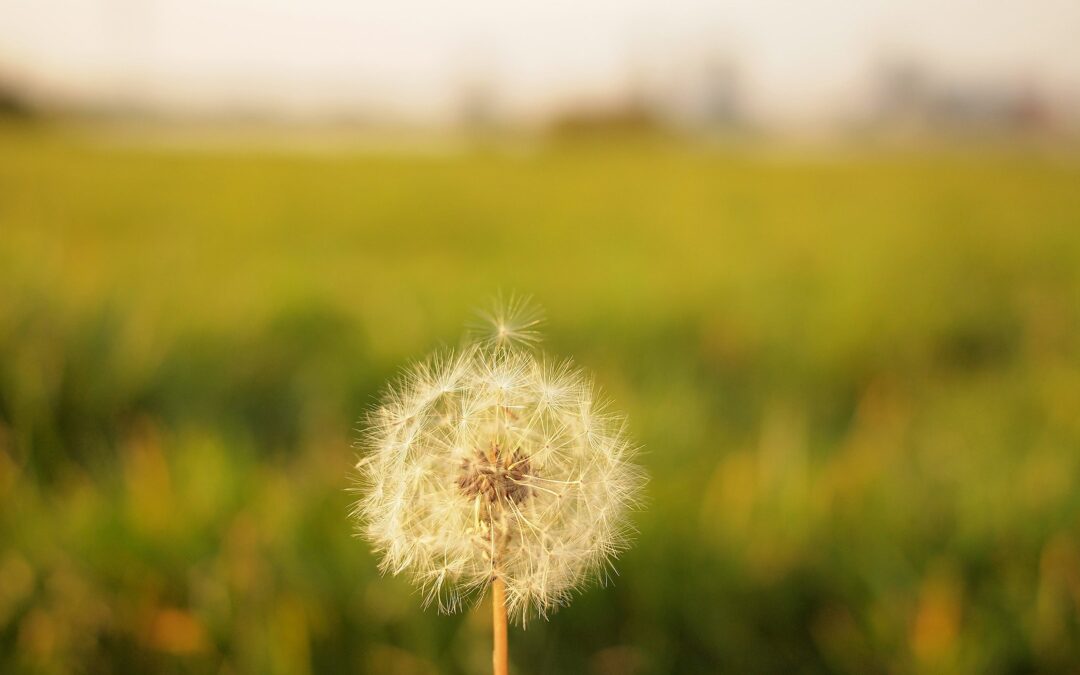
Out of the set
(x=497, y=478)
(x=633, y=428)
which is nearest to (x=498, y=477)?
(x=497, y=478)

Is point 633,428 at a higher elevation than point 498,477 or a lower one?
lower

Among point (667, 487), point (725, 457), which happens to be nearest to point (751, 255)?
point (725, 457)

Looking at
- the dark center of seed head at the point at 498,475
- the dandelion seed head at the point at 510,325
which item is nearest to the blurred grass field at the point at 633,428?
the dandelion seed head at the point at 510,325

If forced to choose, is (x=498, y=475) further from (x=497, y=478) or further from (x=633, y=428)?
(x=633, y=428)

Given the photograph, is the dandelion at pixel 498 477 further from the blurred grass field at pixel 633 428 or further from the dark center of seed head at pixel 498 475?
the blurred grass field at pixel 633 428

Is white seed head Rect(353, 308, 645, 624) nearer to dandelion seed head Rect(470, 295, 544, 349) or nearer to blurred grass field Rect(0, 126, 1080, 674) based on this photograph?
dandelion seed head Rect(470, 295, 544, 349)

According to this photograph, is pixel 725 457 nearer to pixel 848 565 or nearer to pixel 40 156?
pixel 848 565
